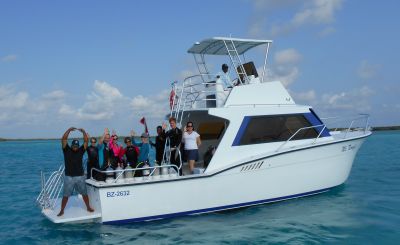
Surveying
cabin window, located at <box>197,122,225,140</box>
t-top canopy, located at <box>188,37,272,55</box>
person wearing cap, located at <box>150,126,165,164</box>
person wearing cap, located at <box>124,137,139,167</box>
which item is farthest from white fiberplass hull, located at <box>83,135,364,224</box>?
t-top canopy, located at <box>188,37,272,55</box>

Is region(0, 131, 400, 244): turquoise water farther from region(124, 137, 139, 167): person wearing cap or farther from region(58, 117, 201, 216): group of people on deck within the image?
region(124, 137, 139, 167): person wearing cap

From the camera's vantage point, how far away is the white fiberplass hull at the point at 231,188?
22.9 ft

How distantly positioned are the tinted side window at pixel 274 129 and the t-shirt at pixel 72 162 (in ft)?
10.6

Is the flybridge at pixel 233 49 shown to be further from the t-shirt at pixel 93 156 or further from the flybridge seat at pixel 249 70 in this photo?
the t-shirt at pixel 93 156

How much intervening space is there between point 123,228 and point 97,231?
468mm

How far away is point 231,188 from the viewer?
7.65 m

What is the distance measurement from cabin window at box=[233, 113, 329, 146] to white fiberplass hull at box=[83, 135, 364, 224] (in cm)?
49

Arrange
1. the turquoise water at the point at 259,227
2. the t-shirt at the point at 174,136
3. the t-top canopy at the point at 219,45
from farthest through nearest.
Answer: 1. the t-top canopy at the point at 219,45
2. the t-shirt at the point at 174,136
3. the turquoise water at the point at 259,227

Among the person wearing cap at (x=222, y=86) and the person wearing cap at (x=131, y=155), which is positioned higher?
the person wearing cap at (x=222, y=86)

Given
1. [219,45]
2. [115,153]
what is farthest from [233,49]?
[115,153]

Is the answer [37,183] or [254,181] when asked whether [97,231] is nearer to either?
[254,181]

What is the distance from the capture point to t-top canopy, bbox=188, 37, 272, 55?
8734 millimetres

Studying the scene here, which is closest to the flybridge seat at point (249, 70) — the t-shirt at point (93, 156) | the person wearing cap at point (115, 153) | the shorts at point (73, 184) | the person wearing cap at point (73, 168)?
the person wearing cap at point (115, 153)

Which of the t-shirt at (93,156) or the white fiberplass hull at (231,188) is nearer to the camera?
the white fiberplass hull at (231,188)
